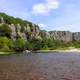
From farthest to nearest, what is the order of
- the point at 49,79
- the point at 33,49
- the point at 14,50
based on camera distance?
the point at 33,49 → the point at 14,50 → the point at 49,79

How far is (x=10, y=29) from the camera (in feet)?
635

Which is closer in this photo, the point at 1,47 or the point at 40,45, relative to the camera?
the point at 1,47

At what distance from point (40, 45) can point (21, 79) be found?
6091 inches

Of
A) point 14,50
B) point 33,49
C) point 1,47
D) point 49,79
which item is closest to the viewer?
point 49,79

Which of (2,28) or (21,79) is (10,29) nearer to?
(2,28)

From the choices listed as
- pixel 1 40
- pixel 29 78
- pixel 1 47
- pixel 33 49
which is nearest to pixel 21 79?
pixel 29 78

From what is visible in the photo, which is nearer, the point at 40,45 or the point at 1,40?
the point at 1,40

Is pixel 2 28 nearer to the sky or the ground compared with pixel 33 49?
nearer to the sky

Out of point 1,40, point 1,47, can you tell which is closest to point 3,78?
point 1,47

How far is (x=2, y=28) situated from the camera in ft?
628

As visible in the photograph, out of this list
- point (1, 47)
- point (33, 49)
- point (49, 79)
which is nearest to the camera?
point (49, 79)

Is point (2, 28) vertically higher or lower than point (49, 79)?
higher

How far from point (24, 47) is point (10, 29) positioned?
23.5 metres

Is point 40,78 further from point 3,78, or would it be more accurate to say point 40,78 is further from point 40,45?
point 40,45
